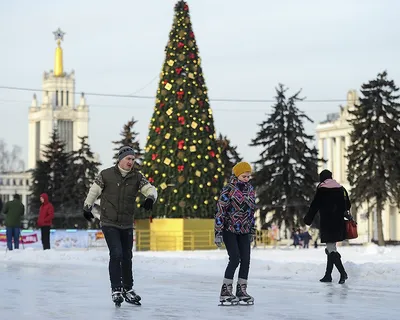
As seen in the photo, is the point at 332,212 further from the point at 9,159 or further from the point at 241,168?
the point at 9,159

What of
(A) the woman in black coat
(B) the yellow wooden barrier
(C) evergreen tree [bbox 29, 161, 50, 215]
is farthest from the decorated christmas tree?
(C) evergreen tree [bbox 29, 161, 50, 215]

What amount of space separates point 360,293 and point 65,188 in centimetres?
7374

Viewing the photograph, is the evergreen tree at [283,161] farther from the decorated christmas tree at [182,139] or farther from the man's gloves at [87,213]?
the man's gloves at [87,213]

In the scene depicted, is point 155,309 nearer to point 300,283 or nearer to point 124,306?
point 124,306

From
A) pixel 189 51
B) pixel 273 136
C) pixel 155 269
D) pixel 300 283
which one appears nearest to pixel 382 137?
pixel 273 136

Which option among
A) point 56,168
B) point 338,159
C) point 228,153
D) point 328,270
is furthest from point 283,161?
point 338,159

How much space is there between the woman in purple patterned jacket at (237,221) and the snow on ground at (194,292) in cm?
43

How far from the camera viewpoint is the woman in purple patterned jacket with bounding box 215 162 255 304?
11.6 meters

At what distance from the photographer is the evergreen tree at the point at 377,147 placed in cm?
6047

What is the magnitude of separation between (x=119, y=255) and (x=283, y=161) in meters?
52.1

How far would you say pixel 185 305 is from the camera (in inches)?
445

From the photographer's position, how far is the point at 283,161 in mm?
63062

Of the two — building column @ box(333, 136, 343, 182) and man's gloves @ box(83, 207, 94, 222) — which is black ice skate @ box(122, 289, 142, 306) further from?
building column @ box(333, 136, 343, 182)

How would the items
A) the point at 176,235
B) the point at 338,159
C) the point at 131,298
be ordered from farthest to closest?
the point at 338,159, the point at 176,235, the point at 131,298
